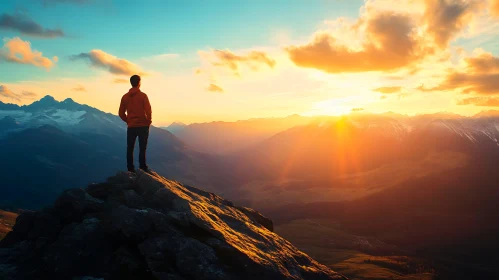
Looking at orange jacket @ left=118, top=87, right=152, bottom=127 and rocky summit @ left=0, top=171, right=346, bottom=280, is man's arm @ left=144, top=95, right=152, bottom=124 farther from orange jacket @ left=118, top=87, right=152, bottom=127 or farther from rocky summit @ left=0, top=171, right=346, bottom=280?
rocky summit @ left=0, top=171, right=346, bottom=280

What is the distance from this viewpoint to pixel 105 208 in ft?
72.7

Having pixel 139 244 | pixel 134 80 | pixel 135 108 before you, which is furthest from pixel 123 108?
pixel 139 244

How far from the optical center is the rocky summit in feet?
57.2

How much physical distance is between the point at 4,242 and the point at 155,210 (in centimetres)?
1056

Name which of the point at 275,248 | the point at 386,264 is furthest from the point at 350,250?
the point at 275,248

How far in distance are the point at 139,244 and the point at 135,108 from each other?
10.4 meters

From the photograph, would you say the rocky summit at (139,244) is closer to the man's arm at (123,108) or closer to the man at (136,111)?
the man at (136,111)

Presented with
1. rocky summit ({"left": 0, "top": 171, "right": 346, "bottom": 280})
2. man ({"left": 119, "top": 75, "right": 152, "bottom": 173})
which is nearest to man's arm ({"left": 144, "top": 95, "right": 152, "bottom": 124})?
man ({"left": 119, "top": 75, "right": 152, "bottom": 173})

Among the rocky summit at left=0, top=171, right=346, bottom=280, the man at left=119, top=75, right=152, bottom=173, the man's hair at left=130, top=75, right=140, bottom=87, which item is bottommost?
the rocky summit at left=0, top=171, right=346, bottom=280

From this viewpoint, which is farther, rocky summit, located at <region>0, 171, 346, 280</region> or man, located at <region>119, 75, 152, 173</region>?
man, located at <region>119, 75, 152, 173</region>

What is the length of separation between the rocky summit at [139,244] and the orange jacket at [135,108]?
4.55 m

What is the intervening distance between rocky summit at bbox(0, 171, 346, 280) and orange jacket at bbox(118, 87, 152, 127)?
455 centimetres

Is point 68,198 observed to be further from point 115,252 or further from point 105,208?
point 115,252

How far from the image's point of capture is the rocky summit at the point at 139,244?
1744 cm
